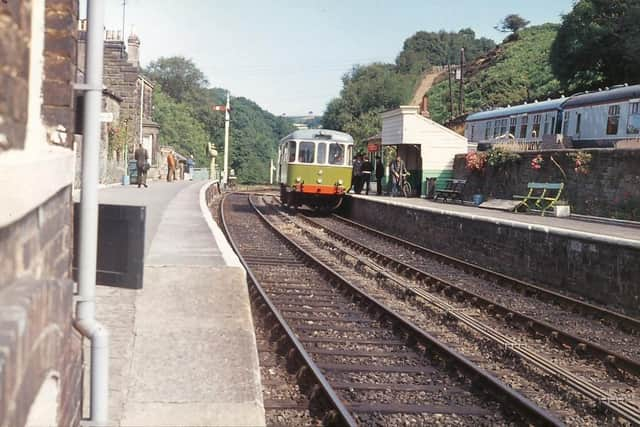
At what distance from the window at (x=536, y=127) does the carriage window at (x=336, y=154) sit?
956 cm

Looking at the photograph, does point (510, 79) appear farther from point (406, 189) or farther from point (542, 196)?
point (542, 196)

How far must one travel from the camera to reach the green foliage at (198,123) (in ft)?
295

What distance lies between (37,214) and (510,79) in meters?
78.3

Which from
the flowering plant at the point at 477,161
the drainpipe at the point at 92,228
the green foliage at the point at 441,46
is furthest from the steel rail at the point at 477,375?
the green foliage at the point at 441,46

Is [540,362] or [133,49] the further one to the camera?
[133,49]

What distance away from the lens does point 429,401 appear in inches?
246

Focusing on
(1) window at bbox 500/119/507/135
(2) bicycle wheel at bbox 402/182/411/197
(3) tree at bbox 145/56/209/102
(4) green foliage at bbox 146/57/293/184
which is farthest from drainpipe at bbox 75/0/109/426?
(3) tree at bbox 145/56/209/102

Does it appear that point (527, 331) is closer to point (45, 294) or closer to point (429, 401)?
point (429, 401)

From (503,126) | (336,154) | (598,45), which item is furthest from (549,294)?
(598,45)

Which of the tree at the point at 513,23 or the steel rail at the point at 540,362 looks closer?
the steel rail at the point at 540,362

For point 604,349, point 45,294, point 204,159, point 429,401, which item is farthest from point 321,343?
point 204,159

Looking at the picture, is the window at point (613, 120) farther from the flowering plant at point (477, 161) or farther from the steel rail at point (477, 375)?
the steel rail at point (477, 375)

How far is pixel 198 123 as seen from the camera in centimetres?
10125

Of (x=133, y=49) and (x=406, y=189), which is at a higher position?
(x=133, y=49)
